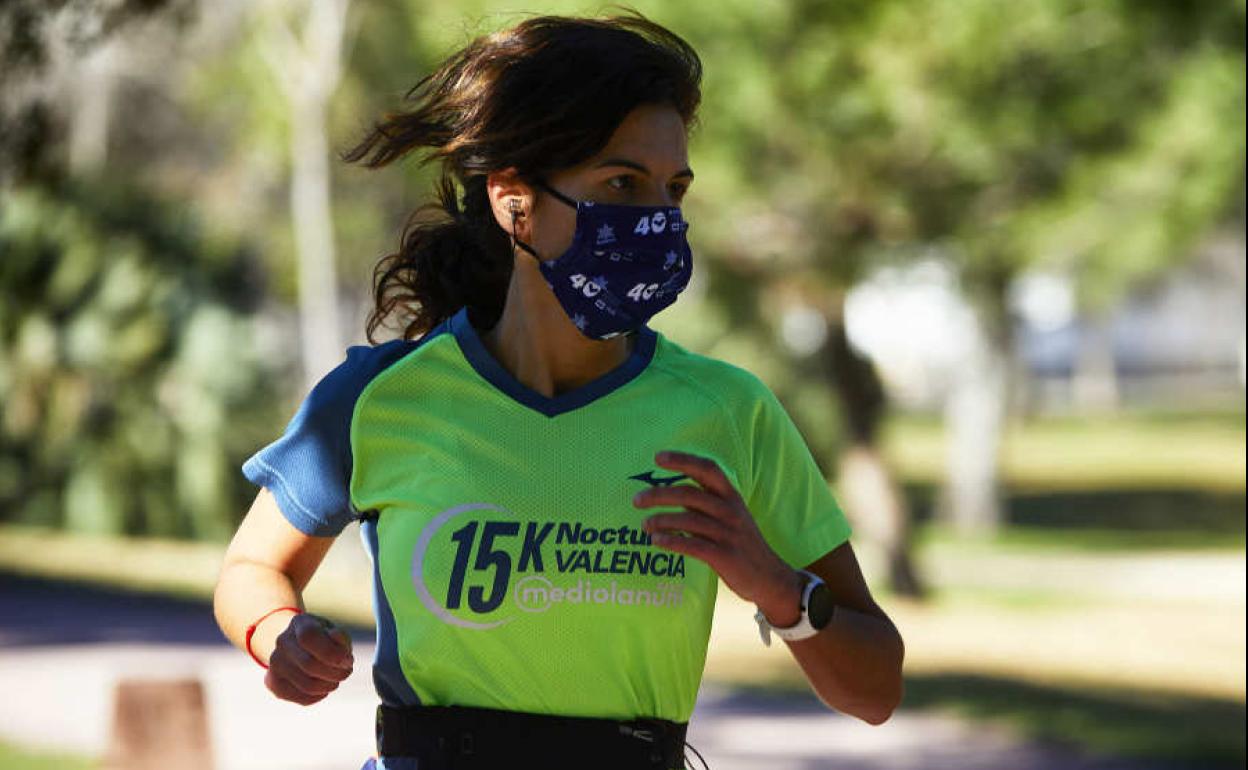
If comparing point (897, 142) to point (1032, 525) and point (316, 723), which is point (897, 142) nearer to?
point (316, 723)

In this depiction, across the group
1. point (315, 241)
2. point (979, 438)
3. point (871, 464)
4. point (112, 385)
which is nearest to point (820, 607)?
point (871, 464)

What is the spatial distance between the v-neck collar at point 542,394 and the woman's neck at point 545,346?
0.8 inches

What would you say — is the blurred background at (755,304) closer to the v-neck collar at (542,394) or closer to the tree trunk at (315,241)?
the tree trunk at (315,241)

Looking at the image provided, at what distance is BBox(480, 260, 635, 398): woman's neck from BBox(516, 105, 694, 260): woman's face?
4.4 inches

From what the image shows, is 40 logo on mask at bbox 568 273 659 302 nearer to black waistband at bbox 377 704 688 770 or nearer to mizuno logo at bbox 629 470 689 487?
mizuno logo at bbox 629 470 689 487

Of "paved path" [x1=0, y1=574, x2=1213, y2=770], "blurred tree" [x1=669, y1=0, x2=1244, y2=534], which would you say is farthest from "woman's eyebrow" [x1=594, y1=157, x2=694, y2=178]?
"blurred tree" [x1=669, y1=0, x2=1244, y2=534]

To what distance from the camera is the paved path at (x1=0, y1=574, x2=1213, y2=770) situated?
10.5 meters

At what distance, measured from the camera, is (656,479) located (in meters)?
2.80

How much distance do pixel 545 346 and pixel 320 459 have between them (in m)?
0.36

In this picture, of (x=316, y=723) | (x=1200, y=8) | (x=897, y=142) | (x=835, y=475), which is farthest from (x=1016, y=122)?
(x=835, y=475)

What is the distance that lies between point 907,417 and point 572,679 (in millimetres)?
69949

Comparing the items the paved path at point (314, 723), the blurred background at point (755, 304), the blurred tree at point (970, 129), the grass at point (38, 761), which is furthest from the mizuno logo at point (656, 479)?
the blurred tree at point (970, 129)

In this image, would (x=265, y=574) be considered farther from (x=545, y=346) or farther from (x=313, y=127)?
(x=313, y=127)

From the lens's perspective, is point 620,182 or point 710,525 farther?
point 620,182
